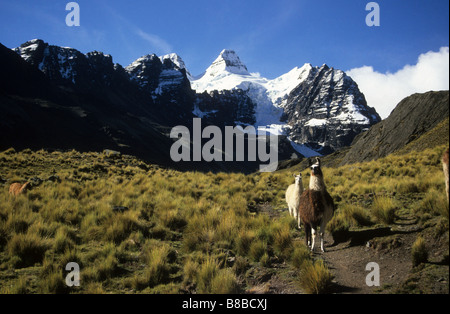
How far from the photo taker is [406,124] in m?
28.6

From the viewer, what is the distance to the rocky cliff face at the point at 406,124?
2588 cm

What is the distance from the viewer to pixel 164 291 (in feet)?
Result: 15.0

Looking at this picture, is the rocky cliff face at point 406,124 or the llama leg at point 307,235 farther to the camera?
the rocky cliff face at point 406,124

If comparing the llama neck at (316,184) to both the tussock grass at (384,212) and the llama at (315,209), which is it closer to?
the llama at (315,209)

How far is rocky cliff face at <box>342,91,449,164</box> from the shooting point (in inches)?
1019

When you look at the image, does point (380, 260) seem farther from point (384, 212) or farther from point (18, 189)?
point (18, 189)

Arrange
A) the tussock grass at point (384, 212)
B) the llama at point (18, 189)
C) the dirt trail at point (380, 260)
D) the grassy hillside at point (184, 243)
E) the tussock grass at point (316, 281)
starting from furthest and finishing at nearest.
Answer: the llama at point (18, 189), the tussock grass at point (384, 212), the grassy hillside at point (184, 243), the tussock grass at point (316, 281), the dirt trail at point (380, 260)

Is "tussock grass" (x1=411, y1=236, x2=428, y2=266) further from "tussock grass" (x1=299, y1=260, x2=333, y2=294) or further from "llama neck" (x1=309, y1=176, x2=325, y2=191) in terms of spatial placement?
"llama neck" (x1=309, y1=176, x2=325, y2=191)

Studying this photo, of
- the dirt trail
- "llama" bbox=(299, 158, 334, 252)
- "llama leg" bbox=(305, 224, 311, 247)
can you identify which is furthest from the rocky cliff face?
"llama leg" bbox=(305, 224, 311, 247)

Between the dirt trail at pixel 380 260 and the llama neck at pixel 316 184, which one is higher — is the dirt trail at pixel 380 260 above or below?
below

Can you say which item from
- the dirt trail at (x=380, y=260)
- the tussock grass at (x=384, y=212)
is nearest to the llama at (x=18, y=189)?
the dirt trail at (x=380, y=260)

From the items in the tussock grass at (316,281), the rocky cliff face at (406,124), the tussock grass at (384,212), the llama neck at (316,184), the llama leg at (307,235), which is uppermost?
the rocky cliff face at (406,124)

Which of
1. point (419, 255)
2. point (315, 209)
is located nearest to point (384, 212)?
point (315, 209)
